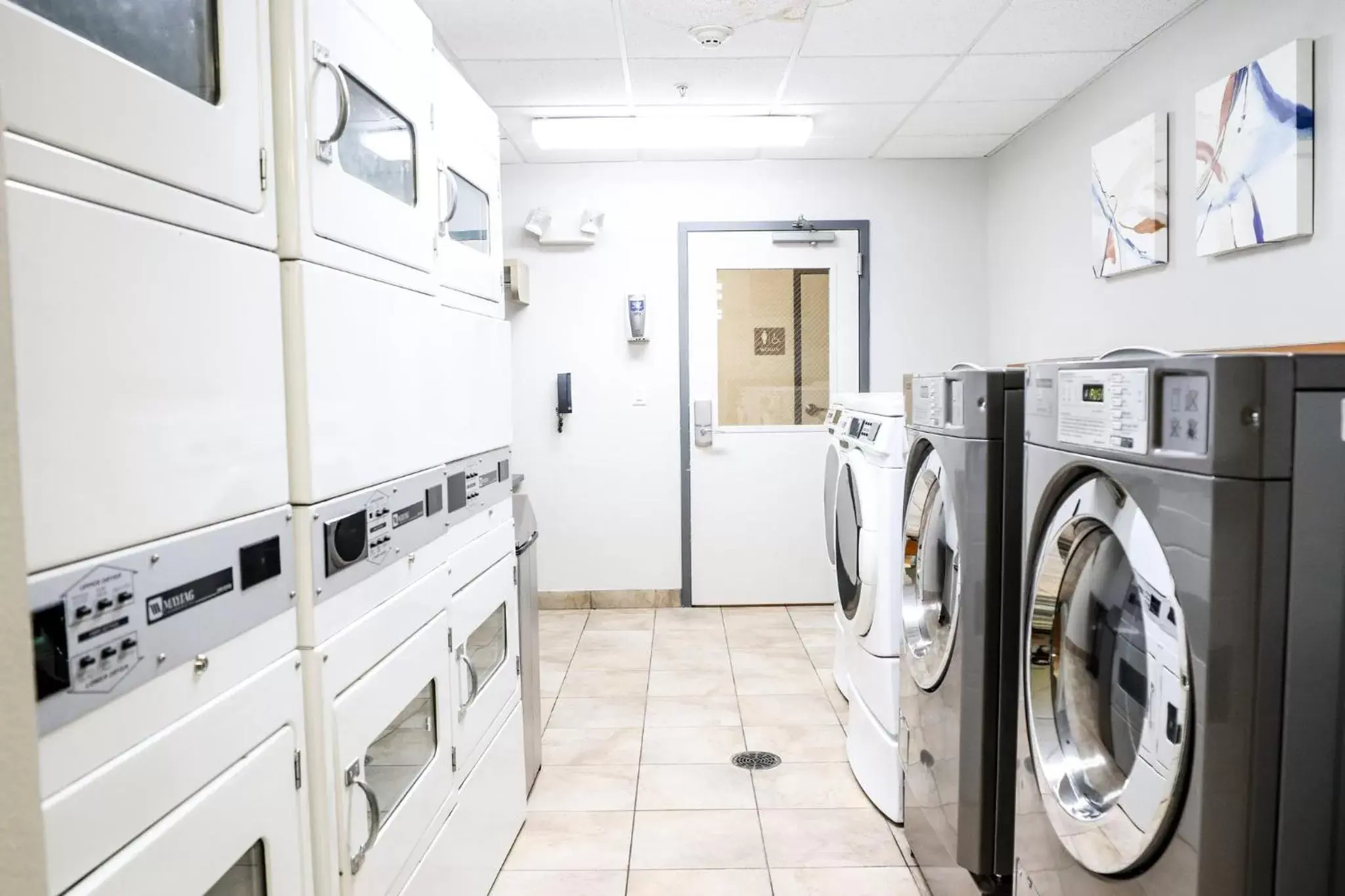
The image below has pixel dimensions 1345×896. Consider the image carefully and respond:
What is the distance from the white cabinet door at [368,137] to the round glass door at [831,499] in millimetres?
1813

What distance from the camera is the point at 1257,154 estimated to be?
2359mm

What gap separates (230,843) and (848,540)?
2.08 meters

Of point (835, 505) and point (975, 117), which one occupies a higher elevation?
point (975, 117)

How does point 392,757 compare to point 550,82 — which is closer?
point 392,757

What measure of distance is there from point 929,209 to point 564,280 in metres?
2.05

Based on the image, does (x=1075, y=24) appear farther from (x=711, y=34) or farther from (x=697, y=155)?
(x=697, y=155)

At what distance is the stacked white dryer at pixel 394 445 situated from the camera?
46.4 inches

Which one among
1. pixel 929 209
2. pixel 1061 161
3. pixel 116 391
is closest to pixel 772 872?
pixel 116 391

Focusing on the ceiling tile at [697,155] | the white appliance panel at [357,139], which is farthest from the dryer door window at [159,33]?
the ceiling tile at [697,155]

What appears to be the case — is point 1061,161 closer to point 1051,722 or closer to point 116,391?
point 1051,722

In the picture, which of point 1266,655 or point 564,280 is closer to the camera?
point 1266,655

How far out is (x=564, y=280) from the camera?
4.50m

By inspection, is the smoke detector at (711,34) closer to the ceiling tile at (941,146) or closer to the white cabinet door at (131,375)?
the ceiling tile at (941,146)

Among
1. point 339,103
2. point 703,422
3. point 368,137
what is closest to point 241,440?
point 339,103
